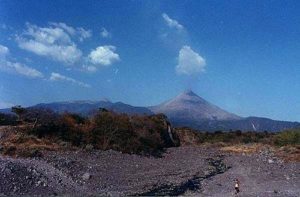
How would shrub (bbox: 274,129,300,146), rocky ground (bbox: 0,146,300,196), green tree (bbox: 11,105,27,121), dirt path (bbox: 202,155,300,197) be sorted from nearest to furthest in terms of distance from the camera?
rocky ground (bbox: 0,146,300,196) < dirt path (bbox: 202,155,300,197) < green tree (bbox: 11,105,27,121) < shrub (bbox: 274,129,300,146)

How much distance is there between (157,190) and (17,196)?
329 inches

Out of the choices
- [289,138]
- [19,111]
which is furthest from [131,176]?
[289,138]

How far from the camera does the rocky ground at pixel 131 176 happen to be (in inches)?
1120

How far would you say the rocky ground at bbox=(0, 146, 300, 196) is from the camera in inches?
1120

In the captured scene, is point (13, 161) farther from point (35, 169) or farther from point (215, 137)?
point (215, 137)

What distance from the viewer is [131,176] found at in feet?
113

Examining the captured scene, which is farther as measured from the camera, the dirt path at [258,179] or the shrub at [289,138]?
the shrub at [289,138]

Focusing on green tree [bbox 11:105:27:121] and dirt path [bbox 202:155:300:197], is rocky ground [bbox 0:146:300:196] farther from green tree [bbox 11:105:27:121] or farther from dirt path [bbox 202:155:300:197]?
green tree [bbox 11:105:27:121]

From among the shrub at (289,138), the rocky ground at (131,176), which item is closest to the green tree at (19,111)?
the rocky ground at (131,176)

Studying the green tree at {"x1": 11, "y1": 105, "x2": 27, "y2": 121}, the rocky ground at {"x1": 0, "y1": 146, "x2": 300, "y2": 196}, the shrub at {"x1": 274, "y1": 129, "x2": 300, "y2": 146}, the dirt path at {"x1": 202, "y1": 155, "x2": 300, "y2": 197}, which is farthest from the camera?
the shrub at {"x1": 274, "y1": 129, "x2": 300, "y2": 146}

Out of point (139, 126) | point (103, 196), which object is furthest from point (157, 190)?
point (139, 126)

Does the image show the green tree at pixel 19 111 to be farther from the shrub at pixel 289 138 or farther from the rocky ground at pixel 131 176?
the shrub at pixel 289 138

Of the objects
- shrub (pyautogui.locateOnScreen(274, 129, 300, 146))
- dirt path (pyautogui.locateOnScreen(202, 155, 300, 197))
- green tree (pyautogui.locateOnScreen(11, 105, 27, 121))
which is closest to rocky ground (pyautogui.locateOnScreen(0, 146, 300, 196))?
dirt path (pyautogui.locateOnScreen(202, 155, 300, 197))

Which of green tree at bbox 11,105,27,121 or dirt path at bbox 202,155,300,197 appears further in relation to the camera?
green tree at bbox 11,105,27,121
